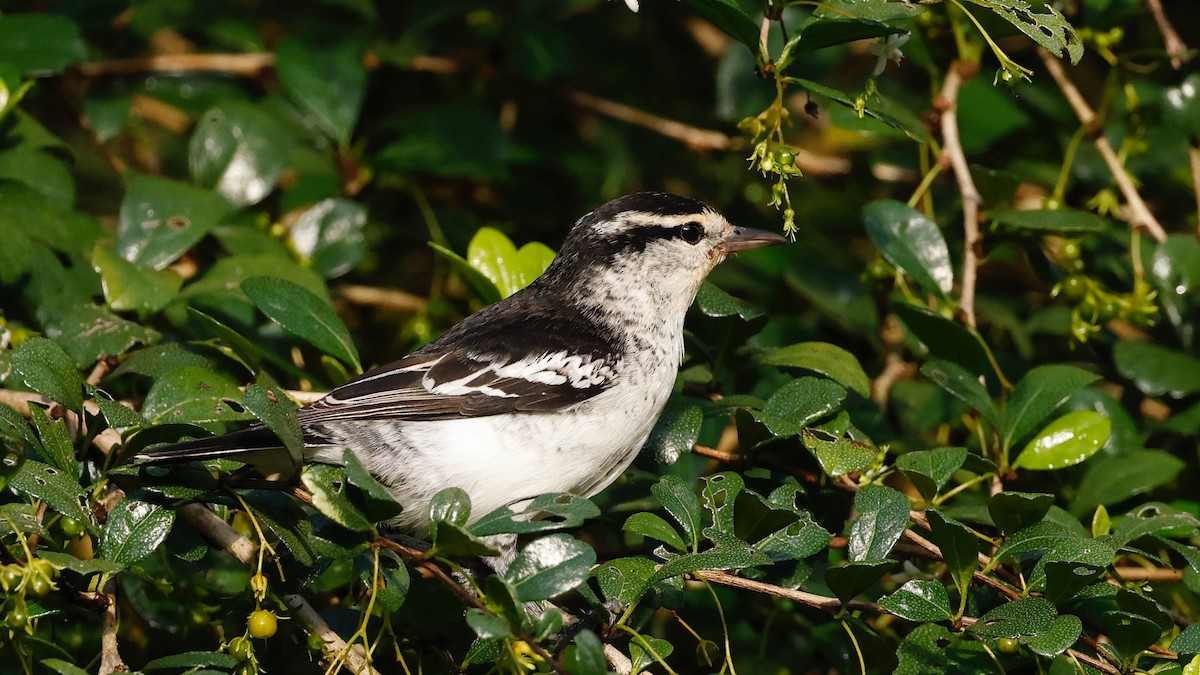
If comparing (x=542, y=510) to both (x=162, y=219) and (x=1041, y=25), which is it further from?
(x=162, y=219)

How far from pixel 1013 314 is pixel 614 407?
222 cm

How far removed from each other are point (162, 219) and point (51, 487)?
1.77 m

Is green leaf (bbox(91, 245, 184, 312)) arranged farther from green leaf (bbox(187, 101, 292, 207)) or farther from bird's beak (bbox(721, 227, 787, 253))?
bird's beak (bbox(721, 227, 787, 253))

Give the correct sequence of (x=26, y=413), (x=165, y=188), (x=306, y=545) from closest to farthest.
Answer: (x=306, y=545), (x=26, y=413), (x=165, y=188)

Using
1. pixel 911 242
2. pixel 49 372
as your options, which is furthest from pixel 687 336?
pixel 49 372

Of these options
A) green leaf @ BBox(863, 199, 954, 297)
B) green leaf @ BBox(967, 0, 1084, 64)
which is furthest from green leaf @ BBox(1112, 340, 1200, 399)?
green leaf @ BBox(967, 0, 1084, 64)

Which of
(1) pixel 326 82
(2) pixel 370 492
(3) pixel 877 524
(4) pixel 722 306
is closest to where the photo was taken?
(2) pixel 370 492

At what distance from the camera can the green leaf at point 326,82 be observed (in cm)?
530

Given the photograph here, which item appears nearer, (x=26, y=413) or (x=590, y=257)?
(x=26, y=413)

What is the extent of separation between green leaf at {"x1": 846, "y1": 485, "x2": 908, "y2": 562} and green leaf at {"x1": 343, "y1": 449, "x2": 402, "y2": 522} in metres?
1.17

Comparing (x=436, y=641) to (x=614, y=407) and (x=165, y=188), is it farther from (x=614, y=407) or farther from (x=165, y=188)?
(x=165, y=188)

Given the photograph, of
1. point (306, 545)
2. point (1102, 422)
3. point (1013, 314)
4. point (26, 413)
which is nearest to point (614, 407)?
point (306, 545)

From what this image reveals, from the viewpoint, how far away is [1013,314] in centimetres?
520

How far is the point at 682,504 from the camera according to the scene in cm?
316
